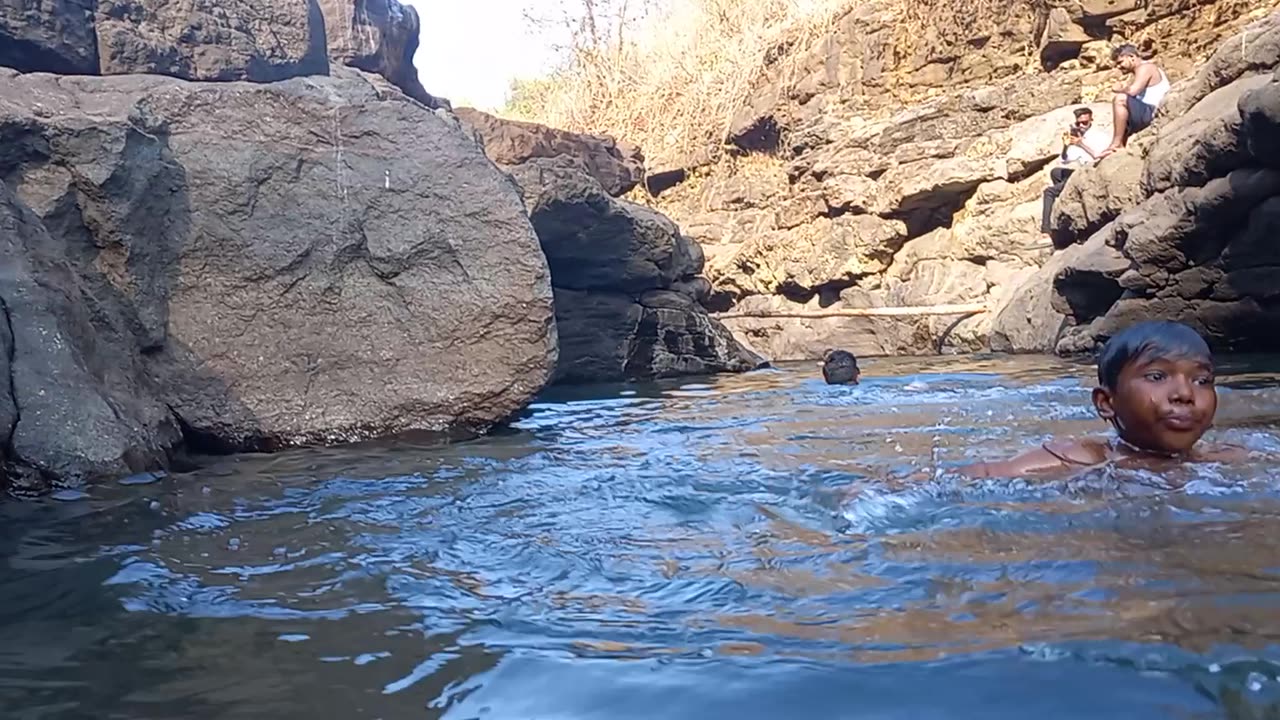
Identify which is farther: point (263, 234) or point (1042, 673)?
point (263, 234)

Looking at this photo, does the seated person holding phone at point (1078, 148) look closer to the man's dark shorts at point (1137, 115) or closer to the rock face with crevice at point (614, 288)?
the man's dark shorts at point (1137, 115)

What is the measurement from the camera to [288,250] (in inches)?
221

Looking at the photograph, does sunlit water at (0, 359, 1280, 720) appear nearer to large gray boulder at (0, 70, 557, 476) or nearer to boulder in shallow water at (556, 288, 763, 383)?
large gray boulder at (0, 70, 557, 476)

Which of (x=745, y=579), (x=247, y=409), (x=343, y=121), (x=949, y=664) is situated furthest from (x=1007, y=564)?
(x=343, y=121)

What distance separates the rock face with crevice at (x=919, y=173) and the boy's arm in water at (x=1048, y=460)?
8469mm

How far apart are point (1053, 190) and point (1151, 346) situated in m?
11.1

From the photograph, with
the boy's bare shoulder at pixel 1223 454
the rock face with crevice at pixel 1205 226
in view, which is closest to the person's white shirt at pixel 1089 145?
the rock face with crevice at pixel 1205 226

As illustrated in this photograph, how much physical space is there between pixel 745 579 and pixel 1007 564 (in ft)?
1.70

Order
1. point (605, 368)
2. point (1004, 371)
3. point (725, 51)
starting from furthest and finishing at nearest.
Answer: point (725, 51)
point (605, 368)
point (1004, 371)

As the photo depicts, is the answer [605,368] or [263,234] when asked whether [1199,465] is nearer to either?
[263,234]

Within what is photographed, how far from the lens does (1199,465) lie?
128 inches

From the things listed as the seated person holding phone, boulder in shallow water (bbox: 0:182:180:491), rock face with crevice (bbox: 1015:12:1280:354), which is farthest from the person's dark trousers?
boulder in shallow water (bbox: 0:182:180:491)

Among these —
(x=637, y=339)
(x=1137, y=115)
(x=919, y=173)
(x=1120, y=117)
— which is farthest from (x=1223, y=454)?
(x=919, y=173)

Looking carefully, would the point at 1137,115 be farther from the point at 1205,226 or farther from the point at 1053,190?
the point at 1205,226
